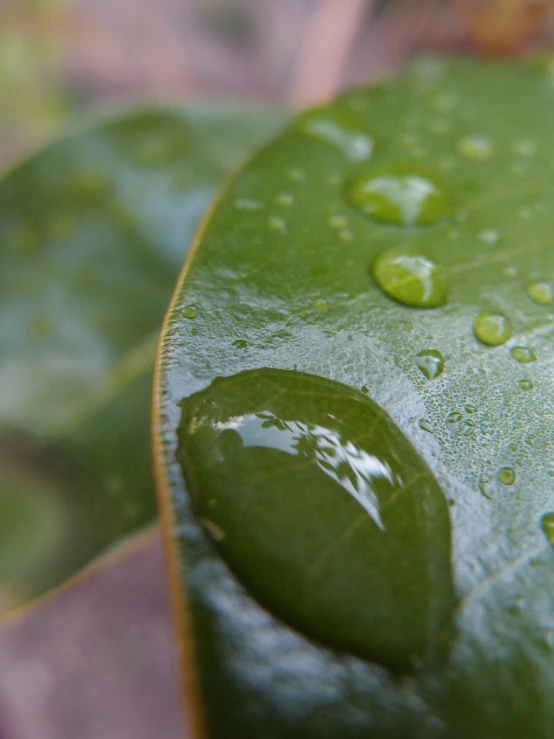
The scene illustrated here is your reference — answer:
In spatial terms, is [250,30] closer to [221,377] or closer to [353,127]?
[353,127]

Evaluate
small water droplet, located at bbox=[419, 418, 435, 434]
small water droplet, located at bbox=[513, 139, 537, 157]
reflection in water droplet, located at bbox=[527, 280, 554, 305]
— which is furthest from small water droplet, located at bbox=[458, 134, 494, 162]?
small water droplet, located at bbox=[419, 418, 435, 434]

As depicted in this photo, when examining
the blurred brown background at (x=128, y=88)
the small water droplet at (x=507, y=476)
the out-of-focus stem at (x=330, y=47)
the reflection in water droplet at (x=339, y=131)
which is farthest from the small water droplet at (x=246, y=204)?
the out-of-focus stem at (x=330, y=47)

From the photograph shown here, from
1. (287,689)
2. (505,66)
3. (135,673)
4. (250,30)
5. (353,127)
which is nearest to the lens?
(287,689)

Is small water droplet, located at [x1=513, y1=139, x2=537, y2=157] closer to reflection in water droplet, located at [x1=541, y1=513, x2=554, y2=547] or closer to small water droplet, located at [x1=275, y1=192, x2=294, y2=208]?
small water droplet, located at [x1=275, y1=192, x2=294, y2=208]

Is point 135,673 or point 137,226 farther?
point 135,673

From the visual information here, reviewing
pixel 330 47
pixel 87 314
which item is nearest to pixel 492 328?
pixel 87 314

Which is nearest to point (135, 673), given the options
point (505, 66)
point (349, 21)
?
point (505, 66)

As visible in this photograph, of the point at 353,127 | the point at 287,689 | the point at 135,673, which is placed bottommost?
the point at 135,673

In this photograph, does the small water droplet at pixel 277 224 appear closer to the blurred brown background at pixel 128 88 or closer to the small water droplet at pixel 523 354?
the small water droplet at pixel 523 354
